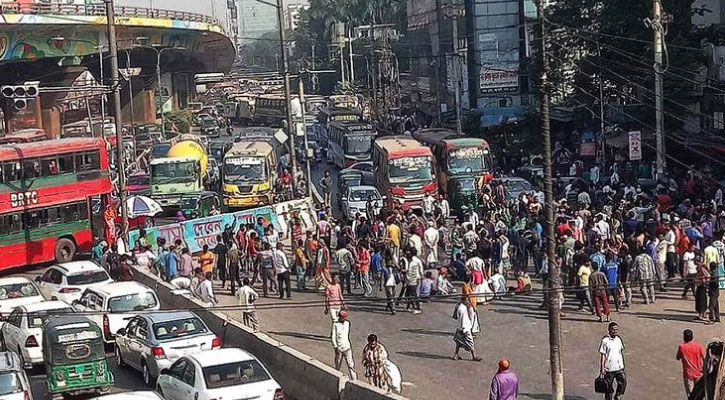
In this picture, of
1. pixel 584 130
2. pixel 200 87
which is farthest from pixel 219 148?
pixel 200 87

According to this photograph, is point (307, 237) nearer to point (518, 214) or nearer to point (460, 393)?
point (518, 214)

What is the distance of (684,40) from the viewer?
41.0 metres

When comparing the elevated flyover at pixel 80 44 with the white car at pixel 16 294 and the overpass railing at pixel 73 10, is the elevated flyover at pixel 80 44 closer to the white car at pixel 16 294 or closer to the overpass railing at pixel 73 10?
the overpass railing at pixel 73 10

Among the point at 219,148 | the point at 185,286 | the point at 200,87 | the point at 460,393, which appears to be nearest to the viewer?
the point at 460,393

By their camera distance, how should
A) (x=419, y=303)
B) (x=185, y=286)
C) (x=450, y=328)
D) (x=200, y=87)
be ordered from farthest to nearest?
(x=200, y=87) < (x=185, y=286) < (x=419, y=303) < (x=450, y=328)

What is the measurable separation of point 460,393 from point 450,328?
15.4ft

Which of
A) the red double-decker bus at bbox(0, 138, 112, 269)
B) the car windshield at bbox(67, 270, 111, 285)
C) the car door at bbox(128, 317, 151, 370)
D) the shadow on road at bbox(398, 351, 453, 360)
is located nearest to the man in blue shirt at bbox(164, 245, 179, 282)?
the car windshield at bbox(67, 270, 111, 285)

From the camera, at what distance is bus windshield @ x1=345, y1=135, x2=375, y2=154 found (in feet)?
184

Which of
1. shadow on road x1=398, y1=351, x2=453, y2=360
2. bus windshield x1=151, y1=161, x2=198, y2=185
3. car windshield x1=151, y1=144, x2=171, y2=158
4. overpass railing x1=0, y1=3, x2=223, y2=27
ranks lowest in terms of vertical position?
shadow on road x1=398, y1=351, x2=453, y2=360

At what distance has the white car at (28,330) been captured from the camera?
69.8 ft

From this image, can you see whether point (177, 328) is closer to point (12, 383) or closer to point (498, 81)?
point (12, 383)

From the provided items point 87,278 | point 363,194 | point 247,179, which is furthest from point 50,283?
point 247,179

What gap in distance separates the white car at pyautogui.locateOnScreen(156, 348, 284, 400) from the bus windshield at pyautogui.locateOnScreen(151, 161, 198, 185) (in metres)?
29.2

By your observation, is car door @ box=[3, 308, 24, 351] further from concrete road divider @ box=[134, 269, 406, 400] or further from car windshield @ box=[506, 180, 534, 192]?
car windshield @ box=[506, 180, 534, 192]
